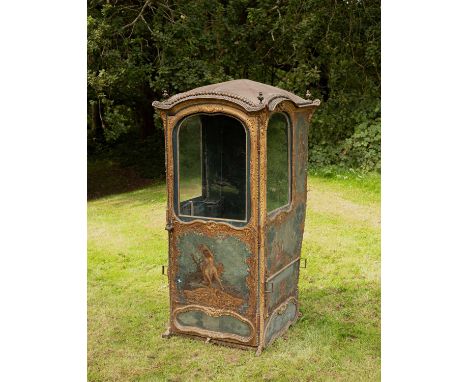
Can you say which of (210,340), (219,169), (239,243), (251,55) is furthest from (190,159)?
(251,55)

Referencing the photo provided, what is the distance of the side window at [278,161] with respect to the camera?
393 cm

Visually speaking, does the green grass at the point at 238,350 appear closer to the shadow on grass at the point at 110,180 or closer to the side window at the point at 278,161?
the side window at the point at 278,161

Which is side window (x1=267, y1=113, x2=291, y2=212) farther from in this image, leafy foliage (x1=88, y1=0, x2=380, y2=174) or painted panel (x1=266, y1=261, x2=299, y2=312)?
leafy foliage (x1=88, y1=0, x2=380, y2=174)

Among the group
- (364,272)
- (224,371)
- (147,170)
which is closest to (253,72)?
(147,170)

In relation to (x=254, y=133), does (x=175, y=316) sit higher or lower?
lower

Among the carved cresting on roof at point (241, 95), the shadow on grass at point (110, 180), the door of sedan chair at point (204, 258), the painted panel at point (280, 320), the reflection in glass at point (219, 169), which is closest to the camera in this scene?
the carved cresting on roof at point (241, 95)

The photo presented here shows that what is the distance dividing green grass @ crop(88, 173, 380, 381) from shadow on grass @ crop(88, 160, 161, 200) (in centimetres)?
238

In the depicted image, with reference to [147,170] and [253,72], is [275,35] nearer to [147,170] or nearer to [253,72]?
[253,72]

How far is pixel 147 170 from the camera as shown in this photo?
1114cm

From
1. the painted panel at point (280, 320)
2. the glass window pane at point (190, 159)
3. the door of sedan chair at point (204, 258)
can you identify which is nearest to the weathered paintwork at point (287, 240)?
the painted panel at point (280, 320)

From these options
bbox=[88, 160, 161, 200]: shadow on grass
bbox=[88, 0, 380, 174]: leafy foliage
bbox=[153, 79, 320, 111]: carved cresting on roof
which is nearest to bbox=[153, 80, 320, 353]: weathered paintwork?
bbox=[153, 79, 320, 111]: carved cresting on roof

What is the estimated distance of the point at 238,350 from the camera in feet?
13.0

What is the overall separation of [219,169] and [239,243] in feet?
3.25

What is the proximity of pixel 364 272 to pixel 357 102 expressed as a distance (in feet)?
16.1
